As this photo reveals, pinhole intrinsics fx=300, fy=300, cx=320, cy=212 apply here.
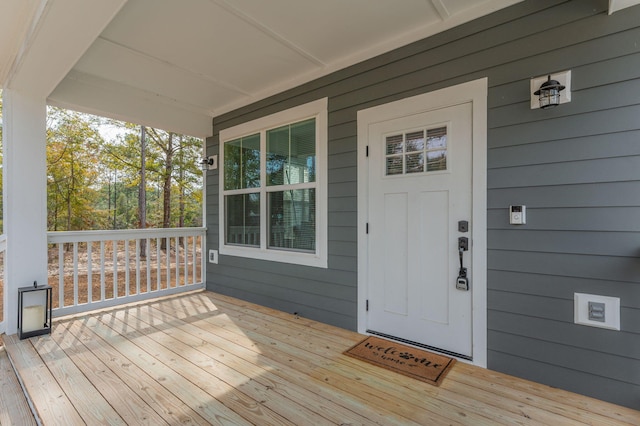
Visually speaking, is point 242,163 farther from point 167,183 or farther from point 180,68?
point 167,183

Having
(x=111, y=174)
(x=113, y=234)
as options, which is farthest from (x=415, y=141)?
(x=111, y=174)

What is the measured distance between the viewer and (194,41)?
271cm

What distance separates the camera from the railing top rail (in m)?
3.33

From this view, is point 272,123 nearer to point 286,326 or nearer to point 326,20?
point 326,20

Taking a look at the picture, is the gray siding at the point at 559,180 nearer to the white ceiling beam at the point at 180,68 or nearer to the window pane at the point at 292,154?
the window pane at the point at 292,154

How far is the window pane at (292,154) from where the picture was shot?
3.38m

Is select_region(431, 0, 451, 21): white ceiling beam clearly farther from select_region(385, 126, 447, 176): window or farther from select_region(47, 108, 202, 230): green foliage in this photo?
select_region(47, 108, 202, 230): green foliage

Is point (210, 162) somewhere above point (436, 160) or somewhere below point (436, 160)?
above

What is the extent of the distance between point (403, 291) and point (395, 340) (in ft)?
1.52

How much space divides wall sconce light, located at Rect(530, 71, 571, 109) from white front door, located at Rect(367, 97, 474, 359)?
46cm

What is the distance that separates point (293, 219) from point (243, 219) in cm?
99

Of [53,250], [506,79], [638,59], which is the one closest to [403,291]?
[506,79]

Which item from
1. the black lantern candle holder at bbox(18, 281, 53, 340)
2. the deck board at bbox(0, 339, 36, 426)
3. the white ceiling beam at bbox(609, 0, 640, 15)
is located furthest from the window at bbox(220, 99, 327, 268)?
the deck board at bbox(0, 339, 36, 426)

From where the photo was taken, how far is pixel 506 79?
218 centimetres
